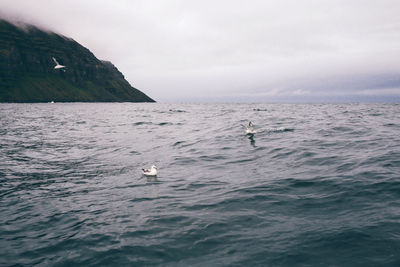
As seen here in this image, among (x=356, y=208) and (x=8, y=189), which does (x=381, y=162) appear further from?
(x=8, y=189)

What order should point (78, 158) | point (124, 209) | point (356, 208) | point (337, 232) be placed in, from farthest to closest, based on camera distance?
point (78, 158) → point (124, 209) → point (356, 208) → point (337, 232)

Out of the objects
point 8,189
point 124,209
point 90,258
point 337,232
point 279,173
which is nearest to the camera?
point 90,258

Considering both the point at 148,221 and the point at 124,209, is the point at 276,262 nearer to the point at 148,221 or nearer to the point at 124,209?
the point at 148,221

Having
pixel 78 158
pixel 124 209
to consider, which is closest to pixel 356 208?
pixel 124 209

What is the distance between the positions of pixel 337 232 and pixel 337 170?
19.7ft

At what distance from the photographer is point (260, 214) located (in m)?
8.11

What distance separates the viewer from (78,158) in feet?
56.9

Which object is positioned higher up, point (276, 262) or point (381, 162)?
point (381, 162)

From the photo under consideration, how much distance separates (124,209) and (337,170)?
383 inches

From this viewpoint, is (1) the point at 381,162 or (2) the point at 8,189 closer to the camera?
(2) the point at 8,189

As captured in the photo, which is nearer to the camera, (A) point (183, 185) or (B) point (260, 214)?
(B) point (260, 214)

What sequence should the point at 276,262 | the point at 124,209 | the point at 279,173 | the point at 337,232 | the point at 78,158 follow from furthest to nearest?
the point at 78,158, the point at 279,173, the point at 124,209, the point at 337,232, the point at 276,262

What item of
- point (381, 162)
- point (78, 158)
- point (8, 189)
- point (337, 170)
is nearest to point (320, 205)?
point (337, 170)

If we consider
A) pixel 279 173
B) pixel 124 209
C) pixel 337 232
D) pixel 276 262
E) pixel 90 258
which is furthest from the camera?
pixel 279 173
